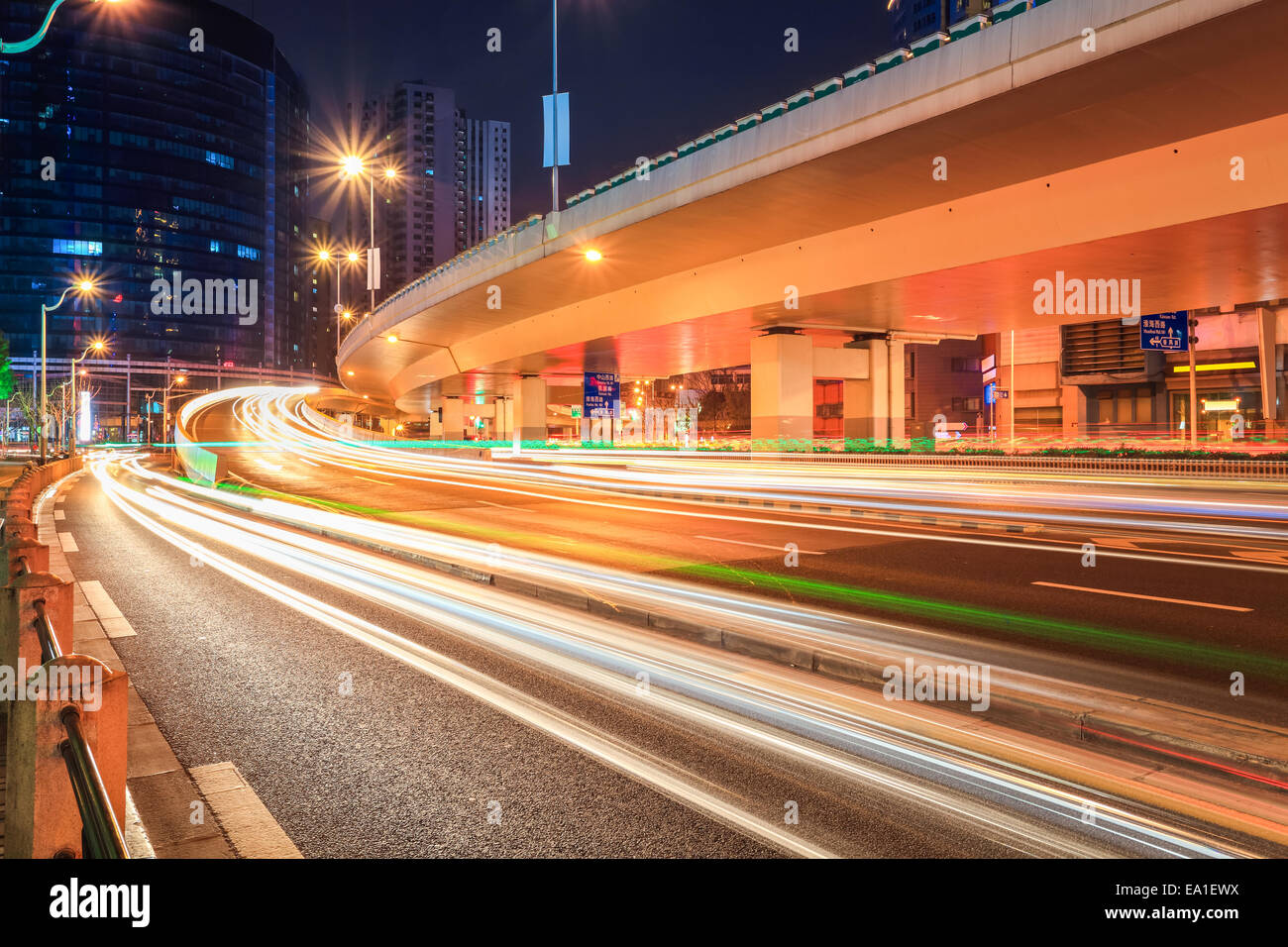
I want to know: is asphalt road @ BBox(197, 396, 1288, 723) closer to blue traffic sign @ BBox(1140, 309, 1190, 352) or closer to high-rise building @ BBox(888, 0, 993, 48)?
blue traffic sign @ BBox(1140, 309, 1190, 352)

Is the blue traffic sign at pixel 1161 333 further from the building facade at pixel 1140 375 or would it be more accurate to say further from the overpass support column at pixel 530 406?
the overpass support column at pixel 530 406

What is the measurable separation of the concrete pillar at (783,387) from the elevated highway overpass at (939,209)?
9 centimetres

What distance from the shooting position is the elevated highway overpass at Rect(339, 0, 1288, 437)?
503 inches

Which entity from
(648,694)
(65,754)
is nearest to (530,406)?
(648,694)

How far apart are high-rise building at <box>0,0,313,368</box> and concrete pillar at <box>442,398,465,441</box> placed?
89.4 meters

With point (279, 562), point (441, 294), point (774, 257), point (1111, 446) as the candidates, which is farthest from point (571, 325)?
point (279, 562)

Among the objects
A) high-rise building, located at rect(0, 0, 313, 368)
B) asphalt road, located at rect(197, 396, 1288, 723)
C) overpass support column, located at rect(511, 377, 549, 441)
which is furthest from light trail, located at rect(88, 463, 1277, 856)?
high-rise building, located at rect(0, 0, 313, 368)

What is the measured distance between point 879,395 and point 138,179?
495 ft

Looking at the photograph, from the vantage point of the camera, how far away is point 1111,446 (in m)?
25.5

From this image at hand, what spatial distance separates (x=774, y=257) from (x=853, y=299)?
2.85 m

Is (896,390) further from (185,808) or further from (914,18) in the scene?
(914,18)

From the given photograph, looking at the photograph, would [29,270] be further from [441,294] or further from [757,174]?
[757,174]

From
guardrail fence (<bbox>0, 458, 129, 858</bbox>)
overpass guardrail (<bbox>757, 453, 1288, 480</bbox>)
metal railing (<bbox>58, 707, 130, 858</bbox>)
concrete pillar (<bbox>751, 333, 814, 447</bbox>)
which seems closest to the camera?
metal railing (<bbox>58, 707, 130, 858</bbox>)
